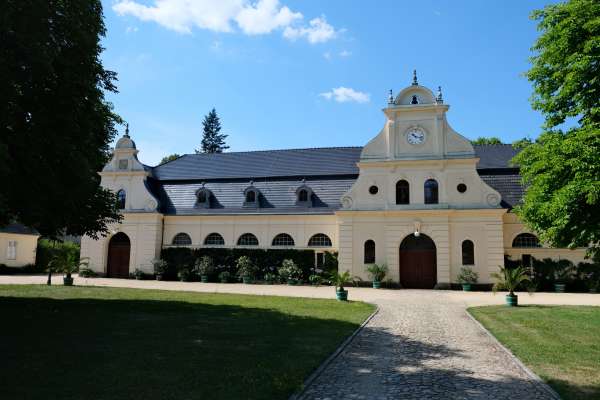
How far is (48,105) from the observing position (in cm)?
1273

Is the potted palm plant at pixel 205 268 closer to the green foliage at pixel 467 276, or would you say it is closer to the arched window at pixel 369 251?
the arched window at pixel 369 251

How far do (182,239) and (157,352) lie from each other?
2665cm

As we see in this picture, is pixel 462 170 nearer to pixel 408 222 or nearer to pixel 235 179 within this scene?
pixel 408 222

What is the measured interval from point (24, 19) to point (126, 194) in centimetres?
2551

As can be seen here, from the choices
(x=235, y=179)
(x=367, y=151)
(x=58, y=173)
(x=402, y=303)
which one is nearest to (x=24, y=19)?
(x=58, y=173)

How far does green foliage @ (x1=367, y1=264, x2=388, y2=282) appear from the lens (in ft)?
93.5

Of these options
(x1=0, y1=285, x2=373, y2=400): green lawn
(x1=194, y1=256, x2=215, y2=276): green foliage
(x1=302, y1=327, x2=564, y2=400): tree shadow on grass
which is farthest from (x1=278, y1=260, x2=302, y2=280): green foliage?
(x1=302, y1=327, x2=564, y2=400): tree shadow on grass

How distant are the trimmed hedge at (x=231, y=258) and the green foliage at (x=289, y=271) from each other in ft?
1.59

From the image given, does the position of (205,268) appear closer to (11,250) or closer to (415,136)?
(415,136)

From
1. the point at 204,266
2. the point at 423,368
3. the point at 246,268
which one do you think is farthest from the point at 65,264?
the point at 423,368

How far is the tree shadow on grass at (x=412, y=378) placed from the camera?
690 centimetres

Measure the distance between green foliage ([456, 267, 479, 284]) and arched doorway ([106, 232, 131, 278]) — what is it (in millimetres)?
23849

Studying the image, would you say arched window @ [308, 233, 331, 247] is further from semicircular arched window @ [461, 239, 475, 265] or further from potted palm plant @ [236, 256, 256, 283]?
semicircular arched window @ [461, 239, 475, 265]

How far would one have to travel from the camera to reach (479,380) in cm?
772
